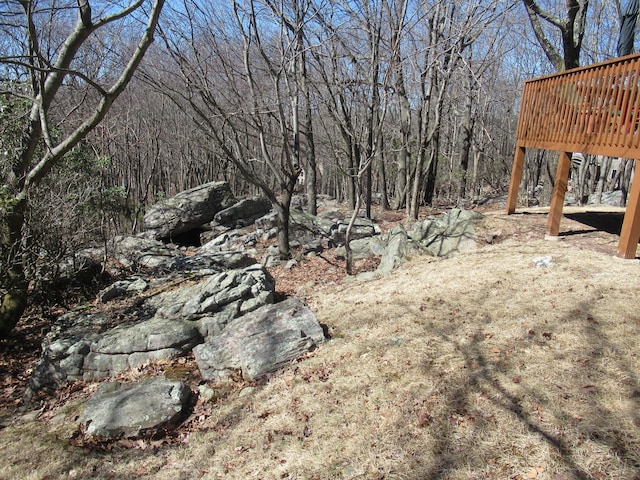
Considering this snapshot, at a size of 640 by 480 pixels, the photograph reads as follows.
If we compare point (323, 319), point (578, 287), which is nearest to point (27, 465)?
point (323, 319)

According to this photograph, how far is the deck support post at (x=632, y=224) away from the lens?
5.09 meters

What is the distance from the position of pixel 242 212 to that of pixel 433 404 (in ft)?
40.3

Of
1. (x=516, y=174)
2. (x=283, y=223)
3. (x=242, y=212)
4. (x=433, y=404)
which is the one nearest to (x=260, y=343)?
(x=433, y=404)

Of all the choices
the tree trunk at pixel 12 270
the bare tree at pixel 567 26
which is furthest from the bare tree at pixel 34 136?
the bare tree at pixel 567 26

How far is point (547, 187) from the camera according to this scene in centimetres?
1192

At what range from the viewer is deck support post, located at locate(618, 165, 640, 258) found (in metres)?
5.09

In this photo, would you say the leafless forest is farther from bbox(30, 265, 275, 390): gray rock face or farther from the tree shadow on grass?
the tree shadow on grass

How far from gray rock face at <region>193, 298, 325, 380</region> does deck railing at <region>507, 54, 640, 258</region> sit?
413 cm

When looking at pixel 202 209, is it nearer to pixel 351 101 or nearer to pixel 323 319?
pixel 351 101

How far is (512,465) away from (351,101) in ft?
26.9

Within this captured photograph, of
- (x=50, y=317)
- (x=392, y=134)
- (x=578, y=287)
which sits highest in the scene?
(x=392, y=134)

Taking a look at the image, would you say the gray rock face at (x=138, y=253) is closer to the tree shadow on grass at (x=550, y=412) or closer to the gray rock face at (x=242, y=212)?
the gray rock face at (x=242, y=212)

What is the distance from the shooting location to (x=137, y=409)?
3.97 meters

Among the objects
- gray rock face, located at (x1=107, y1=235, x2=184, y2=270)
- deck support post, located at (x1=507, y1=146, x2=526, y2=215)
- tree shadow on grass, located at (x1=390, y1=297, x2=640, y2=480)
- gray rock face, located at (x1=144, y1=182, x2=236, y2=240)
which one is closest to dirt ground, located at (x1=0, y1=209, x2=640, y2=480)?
tree shadow on grass, located at (x1=390, y1=297, x2=640, y2=480)
